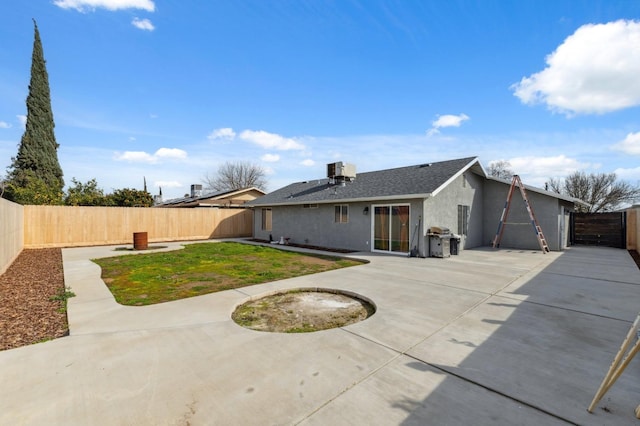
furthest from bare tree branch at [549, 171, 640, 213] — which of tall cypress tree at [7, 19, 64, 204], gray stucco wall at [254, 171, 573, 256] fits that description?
tall cypress tree at [7, 19, 64, 204]

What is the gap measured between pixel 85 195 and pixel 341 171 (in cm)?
1950

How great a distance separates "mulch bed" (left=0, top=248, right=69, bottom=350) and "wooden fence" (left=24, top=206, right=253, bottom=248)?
6165mm

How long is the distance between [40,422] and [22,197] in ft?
73.8

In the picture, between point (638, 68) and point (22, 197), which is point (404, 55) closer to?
point (638, 68)

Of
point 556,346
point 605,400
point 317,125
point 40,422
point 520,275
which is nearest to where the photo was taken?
point 40,422

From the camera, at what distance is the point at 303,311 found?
4.84 m

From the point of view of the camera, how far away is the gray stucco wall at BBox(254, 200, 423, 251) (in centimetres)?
1234

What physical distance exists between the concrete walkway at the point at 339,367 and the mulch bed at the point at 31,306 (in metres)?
0.26

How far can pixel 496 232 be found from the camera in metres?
14.3

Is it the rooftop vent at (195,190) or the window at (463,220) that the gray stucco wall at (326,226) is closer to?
the window at (463,220)

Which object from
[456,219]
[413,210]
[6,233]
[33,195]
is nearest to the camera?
[6,233]

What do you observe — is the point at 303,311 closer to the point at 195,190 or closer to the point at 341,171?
the point at 341,171

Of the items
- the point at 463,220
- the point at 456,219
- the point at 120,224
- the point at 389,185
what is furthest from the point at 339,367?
the point at 120,224

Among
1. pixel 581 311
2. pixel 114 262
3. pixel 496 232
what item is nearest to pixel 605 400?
pixel 581 311
